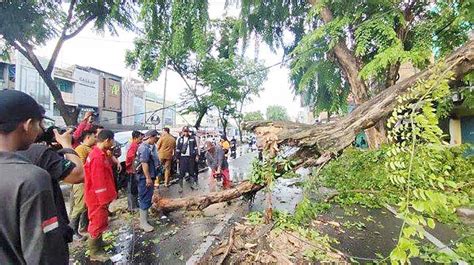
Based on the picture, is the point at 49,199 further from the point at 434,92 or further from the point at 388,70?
the point at 388,70

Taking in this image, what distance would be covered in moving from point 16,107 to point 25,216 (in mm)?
547

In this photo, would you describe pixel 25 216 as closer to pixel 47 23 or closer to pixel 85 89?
pixel 47 23

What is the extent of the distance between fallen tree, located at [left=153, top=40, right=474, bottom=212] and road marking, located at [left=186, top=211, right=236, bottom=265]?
194cm

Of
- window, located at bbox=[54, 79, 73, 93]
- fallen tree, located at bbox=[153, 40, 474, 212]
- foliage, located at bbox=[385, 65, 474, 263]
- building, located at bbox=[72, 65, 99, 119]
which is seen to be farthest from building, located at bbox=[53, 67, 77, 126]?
foliage, located at bbox=[385, 65, 474, 263]

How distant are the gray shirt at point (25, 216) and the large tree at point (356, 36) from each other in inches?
269

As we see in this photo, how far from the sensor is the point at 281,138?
13.4ft

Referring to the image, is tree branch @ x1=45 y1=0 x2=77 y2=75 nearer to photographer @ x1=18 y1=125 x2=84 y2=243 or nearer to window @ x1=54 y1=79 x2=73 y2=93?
photographer @ x1=18 y1=125 x2=84 y2=243

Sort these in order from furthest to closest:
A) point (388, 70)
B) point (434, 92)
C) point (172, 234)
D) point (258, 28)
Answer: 1. point (258, 28)
2. point (388, 70)
3. point (172, 234)
4. point (434, 92)

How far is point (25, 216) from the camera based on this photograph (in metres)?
1.28

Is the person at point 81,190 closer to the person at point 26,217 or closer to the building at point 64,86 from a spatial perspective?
the person at point 26,217

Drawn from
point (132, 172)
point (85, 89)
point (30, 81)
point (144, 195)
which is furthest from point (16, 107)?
point (85, 89)

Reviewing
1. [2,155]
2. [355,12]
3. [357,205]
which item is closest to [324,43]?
[355,12]

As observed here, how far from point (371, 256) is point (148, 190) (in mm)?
4059

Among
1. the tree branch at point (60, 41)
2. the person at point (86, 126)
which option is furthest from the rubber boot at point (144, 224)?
the tree branch at point (60, 41)
